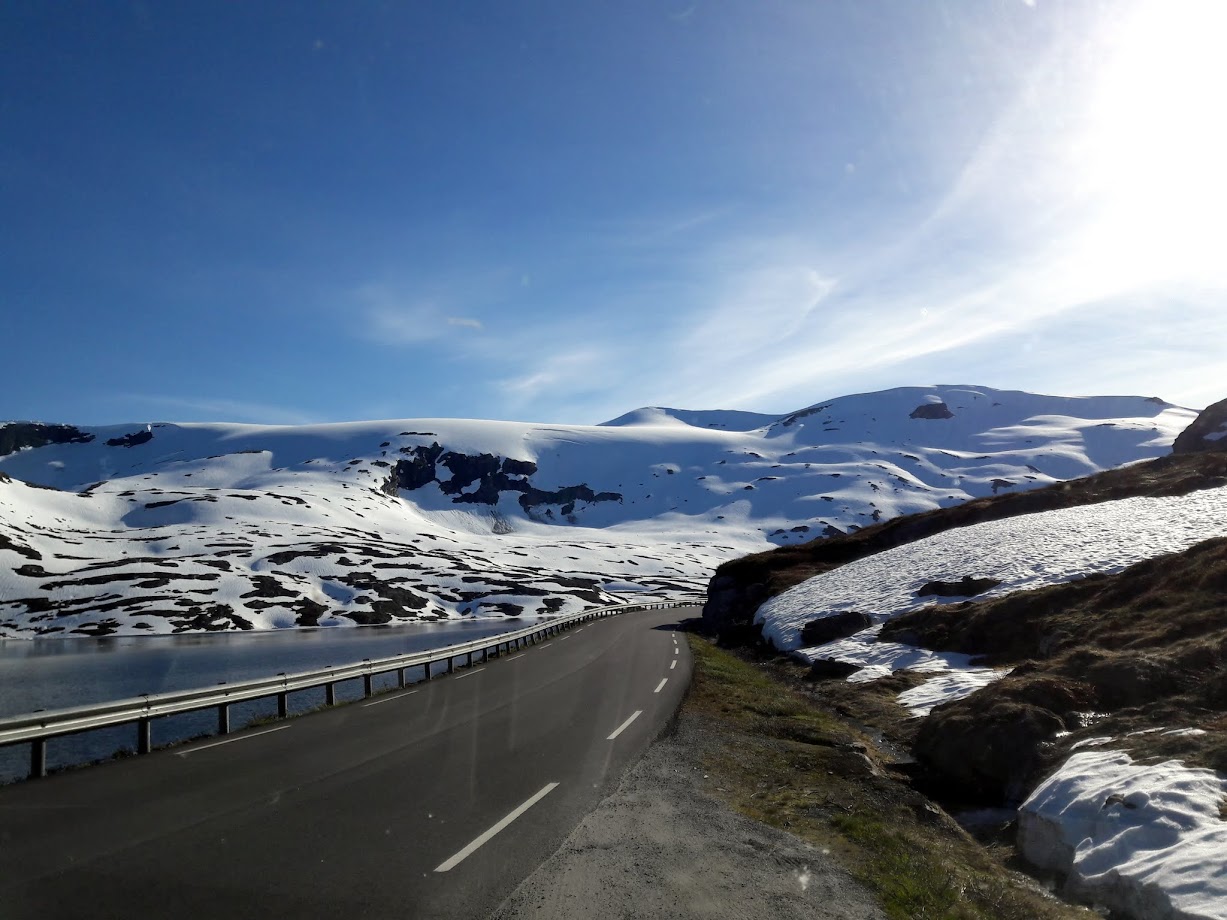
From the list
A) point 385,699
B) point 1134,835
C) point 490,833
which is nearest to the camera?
point 1134,835

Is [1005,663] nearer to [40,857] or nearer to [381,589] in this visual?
[40,857]

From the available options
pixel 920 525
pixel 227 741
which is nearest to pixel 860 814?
pixel 227 741

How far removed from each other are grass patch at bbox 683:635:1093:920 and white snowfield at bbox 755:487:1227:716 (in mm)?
3547

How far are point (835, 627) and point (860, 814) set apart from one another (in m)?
18.0

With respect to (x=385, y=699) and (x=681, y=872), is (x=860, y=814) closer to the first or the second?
(x=681, y=872)

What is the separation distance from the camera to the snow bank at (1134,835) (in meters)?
5.67

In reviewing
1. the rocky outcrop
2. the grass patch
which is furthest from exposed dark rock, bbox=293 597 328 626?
the rocky outcrop

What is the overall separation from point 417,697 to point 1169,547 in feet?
70.1

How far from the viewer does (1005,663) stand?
17188mm

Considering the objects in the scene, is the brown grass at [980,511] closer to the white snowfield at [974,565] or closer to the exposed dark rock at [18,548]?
the white snowfield at [974,565]

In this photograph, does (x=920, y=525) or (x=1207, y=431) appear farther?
(x=1207, y=431)

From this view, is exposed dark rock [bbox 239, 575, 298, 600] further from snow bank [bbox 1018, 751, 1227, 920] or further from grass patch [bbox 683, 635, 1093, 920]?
snow bank [bbox 1018, 751, 1227, 920]

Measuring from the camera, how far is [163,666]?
4675 centimetres

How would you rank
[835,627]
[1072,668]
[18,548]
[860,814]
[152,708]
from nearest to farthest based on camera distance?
[860,814], [1072,668], [152,708], [835,627], [18,548]
